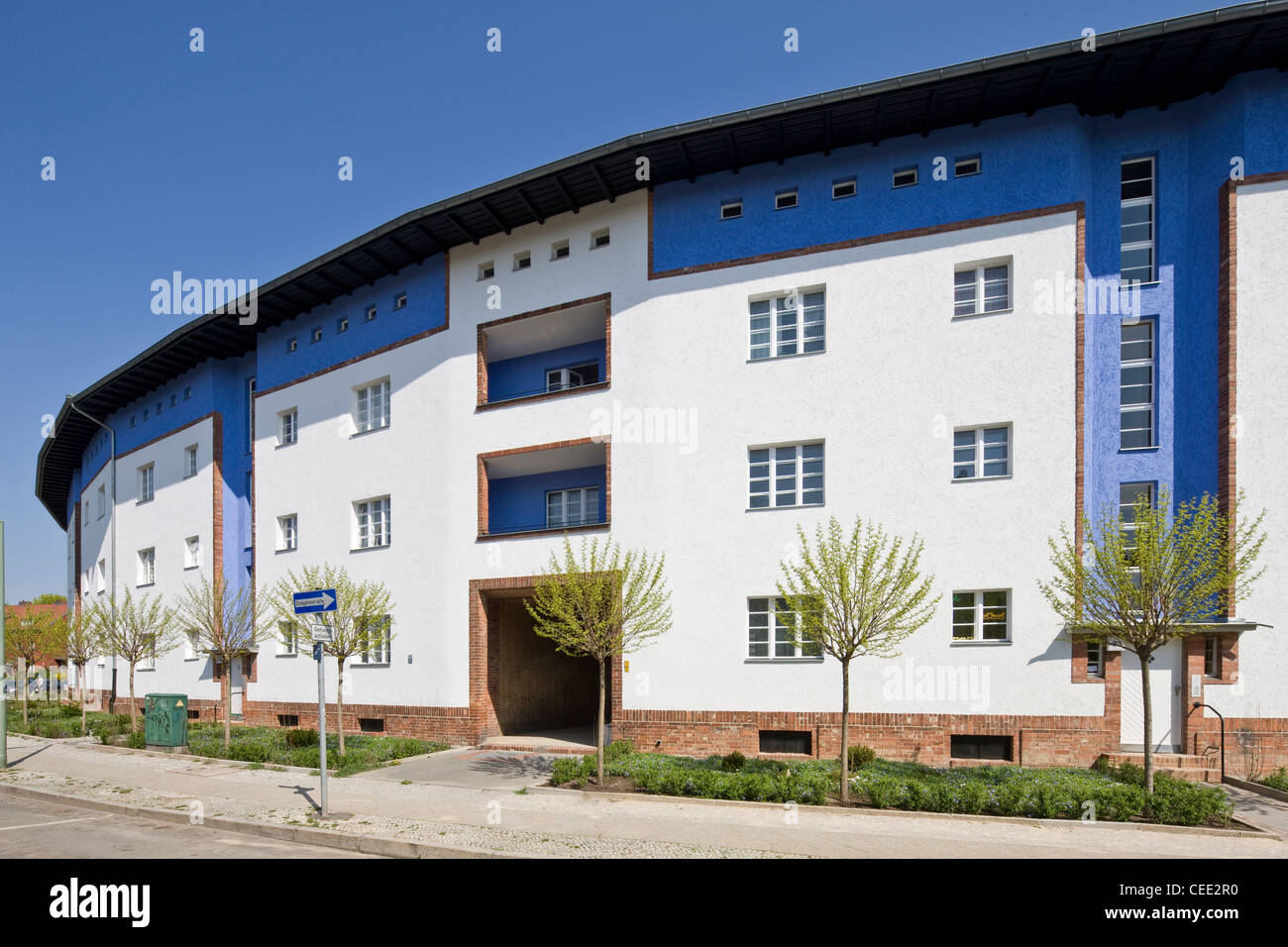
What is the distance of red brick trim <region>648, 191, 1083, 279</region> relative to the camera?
1673cm

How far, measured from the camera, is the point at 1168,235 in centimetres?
1691

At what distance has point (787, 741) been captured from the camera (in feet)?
57.1

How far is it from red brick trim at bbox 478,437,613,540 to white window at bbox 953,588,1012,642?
25.6 ft

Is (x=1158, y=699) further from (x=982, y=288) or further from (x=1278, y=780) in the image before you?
(x=982, y=288)

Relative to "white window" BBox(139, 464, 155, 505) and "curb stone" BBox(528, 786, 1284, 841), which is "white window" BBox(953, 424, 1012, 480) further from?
"white window" BBox(139, 464, 155, 505)

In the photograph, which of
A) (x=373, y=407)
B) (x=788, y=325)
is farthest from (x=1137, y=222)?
(x=373, y=407)

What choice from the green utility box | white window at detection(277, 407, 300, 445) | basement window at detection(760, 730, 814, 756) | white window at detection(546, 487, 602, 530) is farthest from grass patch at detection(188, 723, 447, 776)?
white window at detection(277, 407, 300, 445)

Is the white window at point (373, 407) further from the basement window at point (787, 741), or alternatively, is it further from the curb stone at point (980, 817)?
the curb stone at point (980, 817)

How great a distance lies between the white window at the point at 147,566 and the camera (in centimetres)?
3428

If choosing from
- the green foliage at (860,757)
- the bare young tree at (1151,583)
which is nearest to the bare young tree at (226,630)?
the green foliage at (860,757)

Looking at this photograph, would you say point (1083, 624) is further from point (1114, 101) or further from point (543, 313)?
point (543, 313)

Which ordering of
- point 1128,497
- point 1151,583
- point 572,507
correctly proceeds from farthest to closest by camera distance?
point 572,507
point 1128,497
point 1151,583

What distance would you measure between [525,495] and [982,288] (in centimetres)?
1240

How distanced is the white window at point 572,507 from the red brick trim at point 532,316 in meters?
2.81
